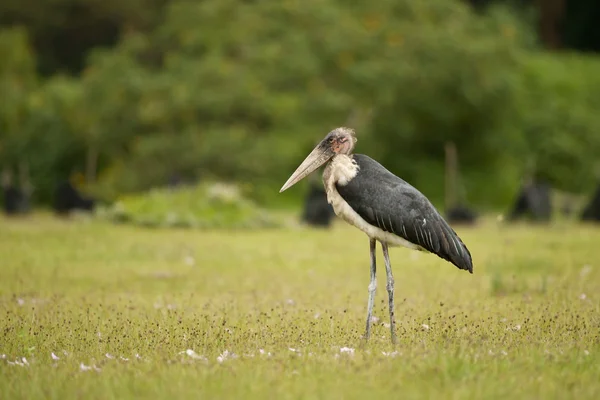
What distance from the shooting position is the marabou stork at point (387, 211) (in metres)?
7.67

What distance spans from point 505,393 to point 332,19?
30.7 m

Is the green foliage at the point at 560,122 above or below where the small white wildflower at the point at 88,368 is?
above

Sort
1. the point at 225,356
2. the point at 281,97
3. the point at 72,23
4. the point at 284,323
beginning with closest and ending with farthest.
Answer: the point at 225,356 < the point at 284,323 < the point at 281,97 < the point at 72,23

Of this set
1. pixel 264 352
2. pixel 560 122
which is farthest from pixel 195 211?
pixel 560 122

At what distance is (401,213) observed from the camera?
7672 millimetres

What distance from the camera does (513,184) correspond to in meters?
38.1

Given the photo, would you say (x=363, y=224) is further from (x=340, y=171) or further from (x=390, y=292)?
(x=390, y=292)

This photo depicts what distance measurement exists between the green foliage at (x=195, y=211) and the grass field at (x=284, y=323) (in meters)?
4.25

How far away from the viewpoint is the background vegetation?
101ft

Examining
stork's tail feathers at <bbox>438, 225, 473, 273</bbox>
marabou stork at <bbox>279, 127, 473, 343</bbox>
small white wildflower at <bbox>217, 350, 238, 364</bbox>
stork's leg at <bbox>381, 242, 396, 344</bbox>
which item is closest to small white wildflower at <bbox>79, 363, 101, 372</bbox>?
small white wildflower at <bbox>217, 350, 238, 364</bbox>

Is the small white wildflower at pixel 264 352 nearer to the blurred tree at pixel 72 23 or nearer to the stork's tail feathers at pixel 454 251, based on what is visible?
the stork's tail feathers at pixel 454 251

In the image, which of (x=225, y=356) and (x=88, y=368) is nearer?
(x=88, y=368)

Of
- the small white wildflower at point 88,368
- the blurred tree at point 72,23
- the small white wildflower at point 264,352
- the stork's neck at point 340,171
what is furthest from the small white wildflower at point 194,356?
the blurred tree at point 72,23

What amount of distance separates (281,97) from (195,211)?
11.0 meters
